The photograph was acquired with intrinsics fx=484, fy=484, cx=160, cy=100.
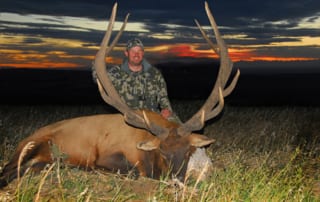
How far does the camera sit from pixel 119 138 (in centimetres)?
588

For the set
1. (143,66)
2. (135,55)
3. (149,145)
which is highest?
(135,55)

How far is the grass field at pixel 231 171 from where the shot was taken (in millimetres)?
3805

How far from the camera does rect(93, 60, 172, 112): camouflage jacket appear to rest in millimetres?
7176

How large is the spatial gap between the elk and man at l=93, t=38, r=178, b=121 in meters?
1.09

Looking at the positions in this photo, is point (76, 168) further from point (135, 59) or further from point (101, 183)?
point (135, 59)

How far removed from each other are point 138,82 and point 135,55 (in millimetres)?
416

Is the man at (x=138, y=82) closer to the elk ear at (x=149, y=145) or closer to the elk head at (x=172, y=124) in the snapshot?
the elk head at (x=172, y=124)

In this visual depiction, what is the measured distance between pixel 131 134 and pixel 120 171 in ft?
1.55

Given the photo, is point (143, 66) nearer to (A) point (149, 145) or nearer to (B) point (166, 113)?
(B) point (166, 113)

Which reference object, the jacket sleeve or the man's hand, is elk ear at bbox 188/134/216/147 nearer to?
the man's hand

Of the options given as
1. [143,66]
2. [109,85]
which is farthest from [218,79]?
[143,66]

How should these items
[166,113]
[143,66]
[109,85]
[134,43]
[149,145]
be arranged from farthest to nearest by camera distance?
[143,66] → [134,43] → [166,113] → [109,85] → [149,145]

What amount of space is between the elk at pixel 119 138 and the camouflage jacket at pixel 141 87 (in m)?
1.09

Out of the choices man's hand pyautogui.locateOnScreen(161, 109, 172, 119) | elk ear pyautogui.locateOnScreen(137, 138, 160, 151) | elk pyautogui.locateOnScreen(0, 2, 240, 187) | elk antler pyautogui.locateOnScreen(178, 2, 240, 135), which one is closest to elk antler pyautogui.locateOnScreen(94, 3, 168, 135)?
elk pyautogui.locateOnScreen(0, 2, 240, 187)
